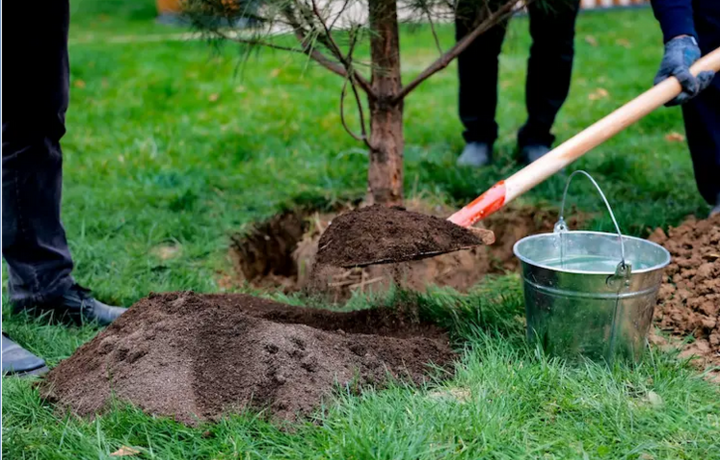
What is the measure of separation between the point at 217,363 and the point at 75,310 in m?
0.98

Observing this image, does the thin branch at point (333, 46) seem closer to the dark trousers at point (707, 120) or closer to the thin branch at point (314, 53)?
the thin branch at point (314, 53)

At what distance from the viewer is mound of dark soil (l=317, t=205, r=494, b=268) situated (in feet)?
7.67

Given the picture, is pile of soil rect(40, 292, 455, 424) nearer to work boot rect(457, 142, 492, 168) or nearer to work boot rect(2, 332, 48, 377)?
work boot rect(2, 332, 48, 377)

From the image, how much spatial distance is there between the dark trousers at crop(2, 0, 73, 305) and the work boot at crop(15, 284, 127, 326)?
32 mm

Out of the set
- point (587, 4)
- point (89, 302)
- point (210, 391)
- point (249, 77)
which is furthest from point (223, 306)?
point (587, 4)

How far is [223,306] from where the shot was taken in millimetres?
2418

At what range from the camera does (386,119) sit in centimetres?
318

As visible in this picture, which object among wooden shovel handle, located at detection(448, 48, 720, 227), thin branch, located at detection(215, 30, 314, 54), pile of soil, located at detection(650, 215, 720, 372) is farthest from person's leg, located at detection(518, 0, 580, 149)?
thin branch, located at detection(215, 30, 314, 54)

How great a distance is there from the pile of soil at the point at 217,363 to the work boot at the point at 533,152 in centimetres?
211

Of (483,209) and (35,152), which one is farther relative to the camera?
(35,152)

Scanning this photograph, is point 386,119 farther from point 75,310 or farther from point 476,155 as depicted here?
point 75,310

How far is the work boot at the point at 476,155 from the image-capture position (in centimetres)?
434

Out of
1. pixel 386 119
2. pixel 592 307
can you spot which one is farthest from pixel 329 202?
pixel 592 307

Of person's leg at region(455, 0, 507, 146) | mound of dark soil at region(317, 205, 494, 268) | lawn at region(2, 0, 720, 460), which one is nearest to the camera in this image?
lawn at region(2, 0, 720, 460)
